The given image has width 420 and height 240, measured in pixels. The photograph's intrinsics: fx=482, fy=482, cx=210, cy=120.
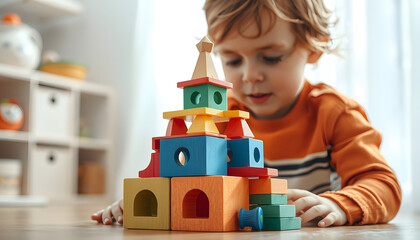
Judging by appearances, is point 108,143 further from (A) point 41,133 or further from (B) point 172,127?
(B) point 172,127

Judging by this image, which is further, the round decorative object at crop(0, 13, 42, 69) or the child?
the round decorative object at crop(0, 13, 42, 69)

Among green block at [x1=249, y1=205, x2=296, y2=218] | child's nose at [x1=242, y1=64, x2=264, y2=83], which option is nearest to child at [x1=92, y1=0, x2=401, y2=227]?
child's nose at [x1=242, y1=64, x2=264, y2=83]

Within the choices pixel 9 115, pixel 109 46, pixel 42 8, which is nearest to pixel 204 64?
pixel 9 115

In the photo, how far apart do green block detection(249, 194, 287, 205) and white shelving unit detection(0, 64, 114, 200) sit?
1.79 meters

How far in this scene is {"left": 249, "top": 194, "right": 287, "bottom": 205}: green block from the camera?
2.21ft

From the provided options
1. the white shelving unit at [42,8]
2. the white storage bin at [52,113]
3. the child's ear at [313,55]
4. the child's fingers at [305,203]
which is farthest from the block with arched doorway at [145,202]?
the white shelving unit at [42,8]

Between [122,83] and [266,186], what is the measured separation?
2086 millimetres

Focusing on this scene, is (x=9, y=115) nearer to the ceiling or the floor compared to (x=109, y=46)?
nearer to the floor

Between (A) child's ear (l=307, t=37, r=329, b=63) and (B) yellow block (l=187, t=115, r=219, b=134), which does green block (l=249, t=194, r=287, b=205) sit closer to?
(B) yellow block (l=187, t=115, r=219, b=134)

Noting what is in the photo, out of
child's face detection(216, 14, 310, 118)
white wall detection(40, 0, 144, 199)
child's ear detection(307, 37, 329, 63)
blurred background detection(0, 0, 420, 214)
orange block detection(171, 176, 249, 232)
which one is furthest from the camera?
white wall detection(40, 0, 144, 199)

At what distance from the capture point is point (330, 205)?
2.58ft

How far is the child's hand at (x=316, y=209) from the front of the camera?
751 millimetres

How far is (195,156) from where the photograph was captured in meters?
0.64

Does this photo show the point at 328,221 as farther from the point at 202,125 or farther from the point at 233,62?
the point at 233,62
